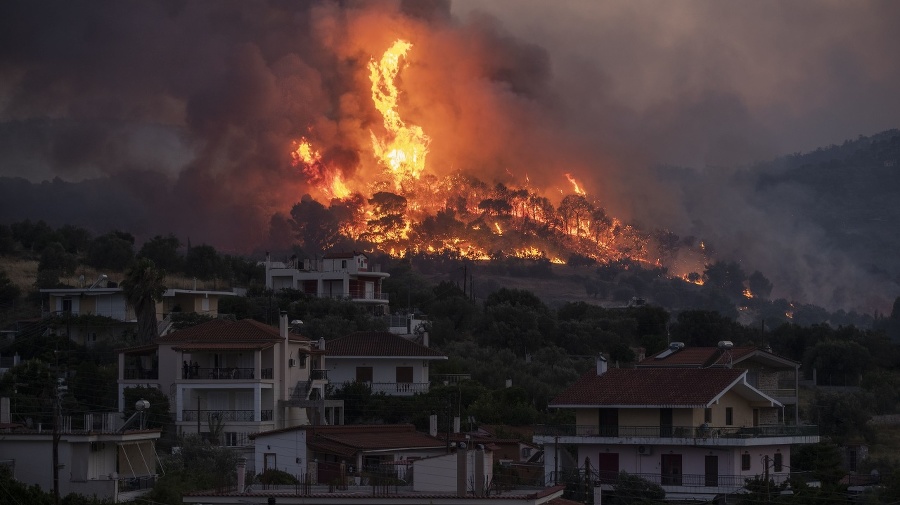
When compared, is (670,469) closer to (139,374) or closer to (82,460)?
(82,460)

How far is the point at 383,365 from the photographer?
75750 mm

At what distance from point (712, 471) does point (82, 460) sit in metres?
23.2

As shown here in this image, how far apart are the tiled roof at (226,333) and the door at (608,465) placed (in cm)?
1623

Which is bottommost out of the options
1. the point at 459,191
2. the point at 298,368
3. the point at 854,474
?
the point at 854,474

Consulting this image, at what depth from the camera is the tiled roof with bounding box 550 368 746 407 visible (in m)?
58.0

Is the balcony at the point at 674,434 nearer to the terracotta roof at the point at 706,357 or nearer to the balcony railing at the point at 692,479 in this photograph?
the balcony railing at the point at 692,479

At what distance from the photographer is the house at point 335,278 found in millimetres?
107688

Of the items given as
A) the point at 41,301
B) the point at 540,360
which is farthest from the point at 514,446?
the point at 41,301


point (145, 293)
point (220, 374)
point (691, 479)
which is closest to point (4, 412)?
point (220, 374)

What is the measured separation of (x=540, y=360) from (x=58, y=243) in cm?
3971

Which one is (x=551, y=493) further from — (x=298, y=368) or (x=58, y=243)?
(x=58, y=243)

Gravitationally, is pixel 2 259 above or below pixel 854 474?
above

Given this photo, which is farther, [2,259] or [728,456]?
[2,259]

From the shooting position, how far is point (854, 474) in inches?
2467
